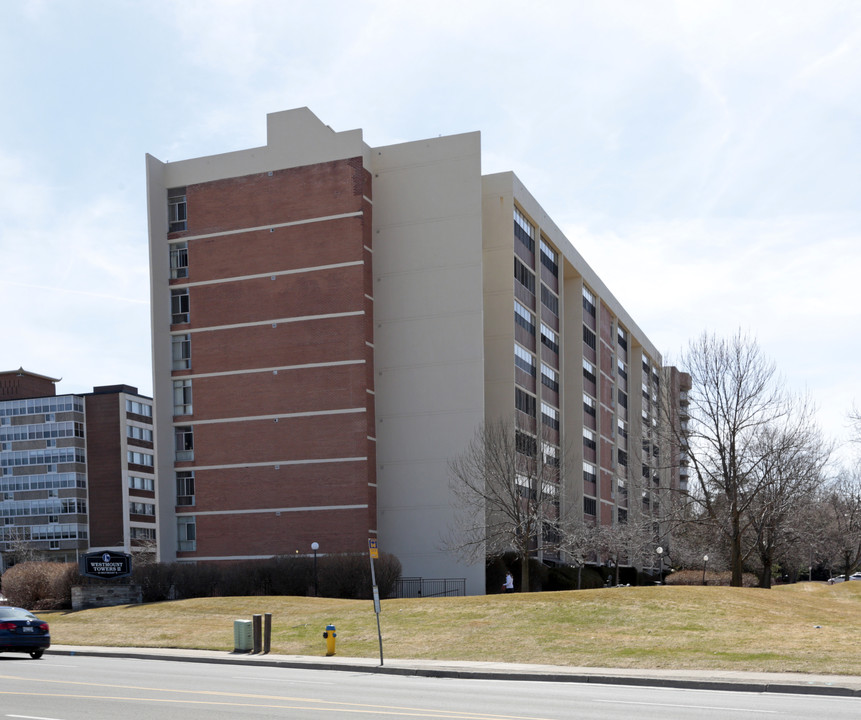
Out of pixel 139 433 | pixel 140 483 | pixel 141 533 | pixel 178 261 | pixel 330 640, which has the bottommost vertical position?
pixel 141 533

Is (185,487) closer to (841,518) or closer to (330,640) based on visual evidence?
(330,640)

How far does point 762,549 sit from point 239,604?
3445cm

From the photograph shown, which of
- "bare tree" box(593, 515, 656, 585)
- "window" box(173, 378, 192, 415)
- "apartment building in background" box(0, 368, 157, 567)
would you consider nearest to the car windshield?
"bare tree" box(593, 515, 656, 585)

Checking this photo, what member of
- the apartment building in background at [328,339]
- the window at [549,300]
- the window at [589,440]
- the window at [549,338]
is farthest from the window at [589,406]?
the apartment building in background at [328,339]

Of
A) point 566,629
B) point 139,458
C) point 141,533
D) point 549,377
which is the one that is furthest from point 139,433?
point 566,629

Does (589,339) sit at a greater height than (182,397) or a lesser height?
greater

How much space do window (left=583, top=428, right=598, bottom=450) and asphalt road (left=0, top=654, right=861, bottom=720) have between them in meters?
59.1

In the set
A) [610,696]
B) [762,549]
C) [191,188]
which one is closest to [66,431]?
[191,188]

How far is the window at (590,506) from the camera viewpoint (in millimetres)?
78562

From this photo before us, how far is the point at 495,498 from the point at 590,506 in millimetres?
25972

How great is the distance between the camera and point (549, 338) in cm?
7212

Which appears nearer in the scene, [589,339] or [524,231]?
[524,231]

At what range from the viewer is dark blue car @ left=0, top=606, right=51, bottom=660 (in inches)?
1027

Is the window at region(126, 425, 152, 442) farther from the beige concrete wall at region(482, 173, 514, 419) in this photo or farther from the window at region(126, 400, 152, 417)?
the beige concrete wall at region(482, 173, 514, 419)
